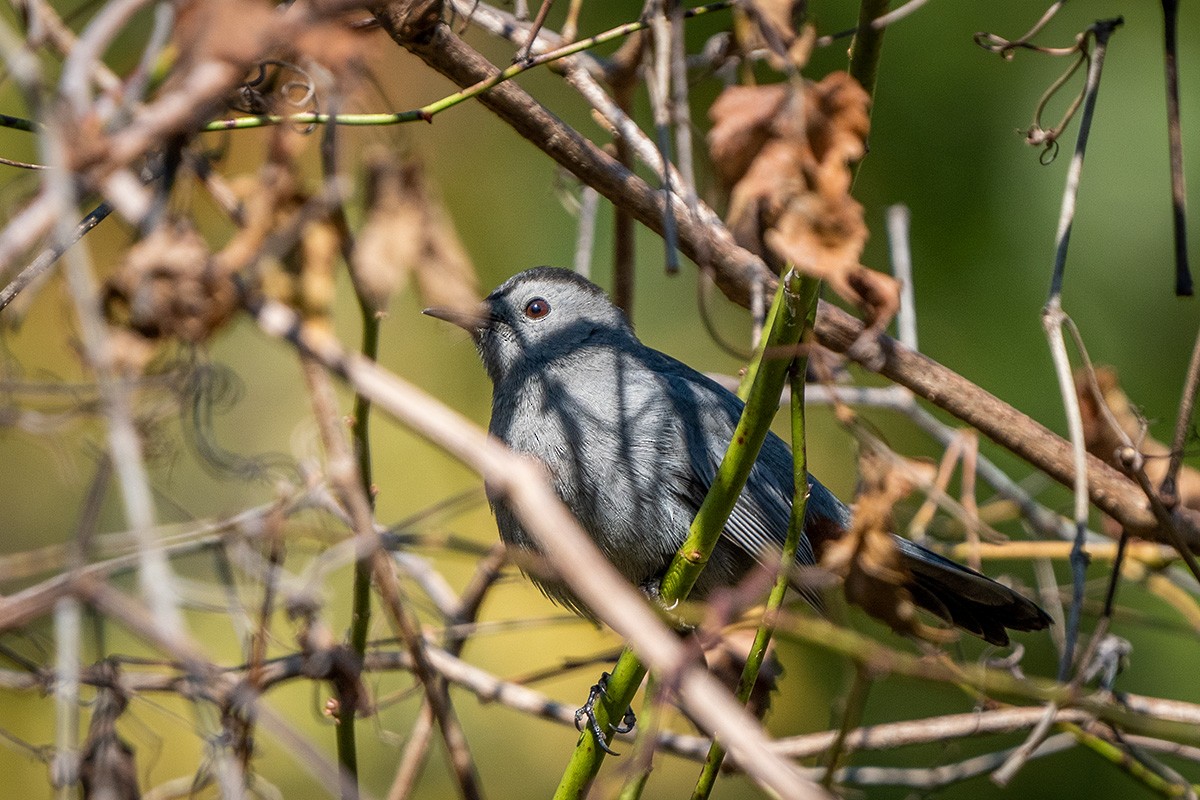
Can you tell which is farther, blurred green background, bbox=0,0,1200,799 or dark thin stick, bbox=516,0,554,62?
blurred green background, bbox=0,0,1200,799

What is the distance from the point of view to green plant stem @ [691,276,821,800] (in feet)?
6.44

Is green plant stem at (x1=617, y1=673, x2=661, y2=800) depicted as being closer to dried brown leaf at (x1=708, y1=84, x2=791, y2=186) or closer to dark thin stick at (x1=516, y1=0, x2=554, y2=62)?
dried brown leaf at (x1=708, y1=84, x2=791, y2=186)

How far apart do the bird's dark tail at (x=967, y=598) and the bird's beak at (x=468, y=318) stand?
5.56 ft

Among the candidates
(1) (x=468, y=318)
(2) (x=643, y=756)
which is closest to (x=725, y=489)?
(2) (x=643, y=756)

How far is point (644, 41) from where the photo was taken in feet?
10.8

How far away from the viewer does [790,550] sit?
7.06ft

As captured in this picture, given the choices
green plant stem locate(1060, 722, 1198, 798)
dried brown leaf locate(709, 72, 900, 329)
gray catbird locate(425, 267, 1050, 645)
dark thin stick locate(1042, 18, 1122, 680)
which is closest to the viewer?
dried brown leaf locate(709, 72, 900, 329)

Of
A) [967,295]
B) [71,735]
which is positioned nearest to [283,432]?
[967,295]

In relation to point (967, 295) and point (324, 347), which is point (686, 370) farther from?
point (324, 347)

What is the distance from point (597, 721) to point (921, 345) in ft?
10.6

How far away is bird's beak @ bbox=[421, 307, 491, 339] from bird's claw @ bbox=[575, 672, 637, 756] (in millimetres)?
1350

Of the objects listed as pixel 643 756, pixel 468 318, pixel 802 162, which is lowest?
pixel 643 756

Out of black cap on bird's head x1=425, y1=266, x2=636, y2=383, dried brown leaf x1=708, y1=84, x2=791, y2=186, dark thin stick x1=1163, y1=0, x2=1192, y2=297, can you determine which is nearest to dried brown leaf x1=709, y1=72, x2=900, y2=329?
dried brown leaf x1=708, y1=84, x2=791, y2=186

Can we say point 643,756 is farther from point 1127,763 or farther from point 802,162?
point 1127,763
